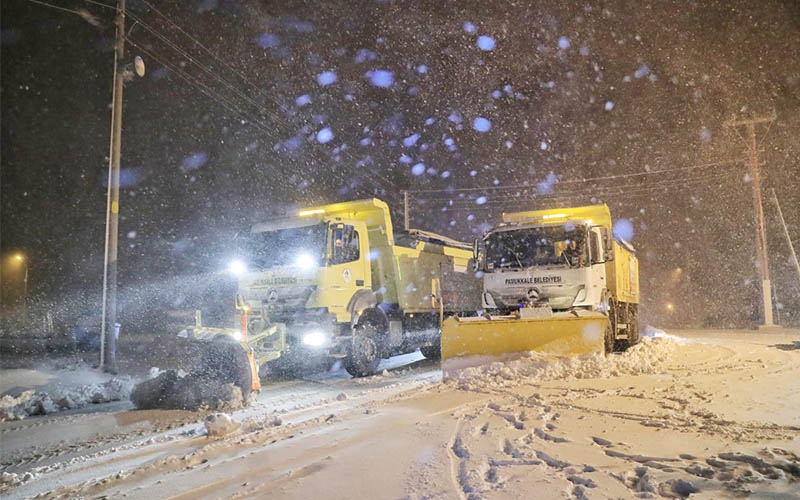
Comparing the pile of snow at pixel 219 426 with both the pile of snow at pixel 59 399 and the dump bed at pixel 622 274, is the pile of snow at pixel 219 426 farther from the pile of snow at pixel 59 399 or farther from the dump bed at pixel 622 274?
the dump bed at pixel 622 274

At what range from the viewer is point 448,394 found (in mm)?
7363

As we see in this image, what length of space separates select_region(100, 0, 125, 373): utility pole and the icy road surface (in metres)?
3.42

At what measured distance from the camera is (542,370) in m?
8.15

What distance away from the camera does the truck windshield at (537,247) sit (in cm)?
1023

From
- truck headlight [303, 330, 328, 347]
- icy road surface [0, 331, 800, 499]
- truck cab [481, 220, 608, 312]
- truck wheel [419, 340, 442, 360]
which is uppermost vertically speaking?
truck cab [481, 220, 608, 312]

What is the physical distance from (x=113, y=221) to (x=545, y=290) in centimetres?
937

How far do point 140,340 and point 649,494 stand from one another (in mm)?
22029

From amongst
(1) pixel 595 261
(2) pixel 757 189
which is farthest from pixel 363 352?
(2) pixel 757 189

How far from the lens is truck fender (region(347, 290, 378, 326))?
34.0 feet

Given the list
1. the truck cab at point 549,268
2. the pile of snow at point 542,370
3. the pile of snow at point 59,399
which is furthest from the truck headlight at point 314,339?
the truck cab at point 549,268

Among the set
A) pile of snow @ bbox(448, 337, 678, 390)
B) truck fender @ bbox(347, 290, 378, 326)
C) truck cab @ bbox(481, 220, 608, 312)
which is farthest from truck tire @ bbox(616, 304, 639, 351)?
truck fender @ bbox(347, 290, 378, 326)

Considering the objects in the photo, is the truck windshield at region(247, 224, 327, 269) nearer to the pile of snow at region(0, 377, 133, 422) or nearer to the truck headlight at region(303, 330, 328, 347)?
the truck headlight at region(303, 330, 328, 347)

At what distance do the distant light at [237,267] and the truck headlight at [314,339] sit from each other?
2.29 metres

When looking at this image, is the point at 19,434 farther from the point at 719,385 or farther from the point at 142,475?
the point at 719,385
